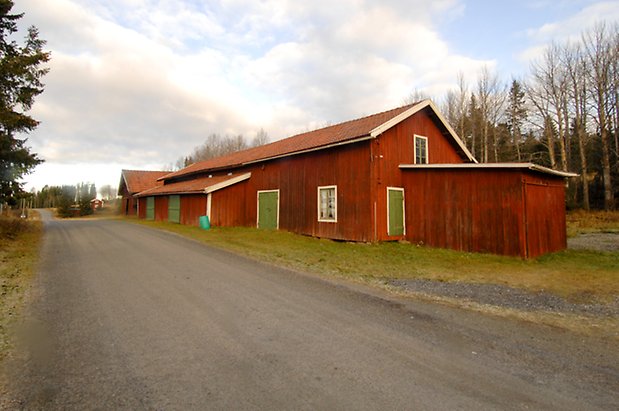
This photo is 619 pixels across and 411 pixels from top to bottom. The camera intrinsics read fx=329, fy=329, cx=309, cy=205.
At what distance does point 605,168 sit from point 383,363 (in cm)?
3513

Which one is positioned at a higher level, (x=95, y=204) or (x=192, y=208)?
(x=95, y=204)

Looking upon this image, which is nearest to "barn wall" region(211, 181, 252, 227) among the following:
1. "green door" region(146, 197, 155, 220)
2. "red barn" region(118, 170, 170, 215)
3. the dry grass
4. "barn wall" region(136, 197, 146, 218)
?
"green door" region(146, 197, 155, 220)

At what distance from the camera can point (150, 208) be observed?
3064 centimetres

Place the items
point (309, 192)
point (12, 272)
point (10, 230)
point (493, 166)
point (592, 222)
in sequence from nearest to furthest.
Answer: point (12, 272) → point (493, 166) → point (10, 230) → point (309, 192) → point (592, 222)

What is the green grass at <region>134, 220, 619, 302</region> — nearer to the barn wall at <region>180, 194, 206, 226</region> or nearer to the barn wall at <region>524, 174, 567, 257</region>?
the barn wall at <region>524, 174, 567, 257</region>

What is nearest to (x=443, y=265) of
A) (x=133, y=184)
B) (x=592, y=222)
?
(x=592, y=222)

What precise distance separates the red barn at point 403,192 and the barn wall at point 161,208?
8070 millimetres

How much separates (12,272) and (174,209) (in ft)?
56.9

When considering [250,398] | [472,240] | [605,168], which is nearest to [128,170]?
[472,240]

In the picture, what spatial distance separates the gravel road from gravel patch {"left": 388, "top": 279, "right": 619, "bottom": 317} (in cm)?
97

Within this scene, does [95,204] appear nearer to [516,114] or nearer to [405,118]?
[405,118]

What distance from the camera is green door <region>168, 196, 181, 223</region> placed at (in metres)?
24.3

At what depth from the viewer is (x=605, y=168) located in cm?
2828

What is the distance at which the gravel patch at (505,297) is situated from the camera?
5.88 meters
